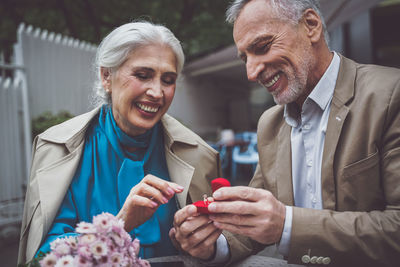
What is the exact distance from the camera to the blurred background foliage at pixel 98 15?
42.4ft

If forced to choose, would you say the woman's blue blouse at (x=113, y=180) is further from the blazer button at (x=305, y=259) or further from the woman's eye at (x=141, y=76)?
the blazer button at (x=305, y=259)

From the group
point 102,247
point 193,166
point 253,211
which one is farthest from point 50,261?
point 193,166

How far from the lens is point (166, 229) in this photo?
209cm

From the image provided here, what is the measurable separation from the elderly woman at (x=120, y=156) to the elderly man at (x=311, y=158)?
1.49ft

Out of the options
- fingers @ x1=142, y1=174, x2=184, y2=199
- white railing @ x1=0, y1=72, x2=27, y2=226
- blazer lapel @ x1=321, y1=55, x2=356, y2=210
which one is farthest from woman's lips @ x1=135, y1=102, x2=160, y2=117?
white railing @ x1=0, y1=72, x2=27, y2=226

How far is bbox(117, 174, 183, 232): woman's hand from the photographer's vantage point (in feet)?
5.03

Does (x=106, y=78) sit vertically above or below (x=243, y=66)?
below

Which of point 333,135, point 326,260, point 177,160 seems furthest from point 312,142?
point 177,160

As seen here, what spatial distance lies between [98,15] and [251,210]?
14468mm

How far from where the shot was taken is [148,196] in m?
1.62

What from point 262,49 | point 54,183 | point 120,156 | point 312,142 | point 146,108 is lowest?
point 54,183

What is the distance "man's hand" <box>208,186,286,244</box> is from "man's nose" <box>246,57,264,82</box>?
762 mm

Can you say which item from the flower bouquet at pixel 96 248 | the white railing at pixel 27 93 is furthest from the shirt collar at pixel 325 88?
the white railing at pixel 27 93

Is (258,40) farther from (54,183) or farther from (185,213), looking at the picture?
(54,183)
